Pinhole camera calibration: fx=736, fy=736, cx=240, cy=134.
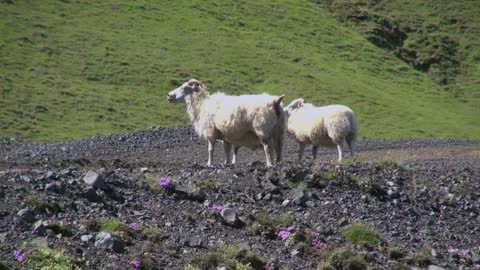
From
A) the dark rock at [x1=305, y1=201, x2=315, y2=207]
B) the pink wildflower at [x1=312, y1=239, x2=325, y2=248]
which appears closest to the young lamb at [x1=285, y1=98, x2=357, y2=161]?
the dark rock at [x1=305, y1=201, x2=315, y2=207]

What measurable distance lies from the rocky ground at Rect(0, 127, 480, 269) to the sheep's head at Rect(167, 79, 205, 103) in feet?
23.5

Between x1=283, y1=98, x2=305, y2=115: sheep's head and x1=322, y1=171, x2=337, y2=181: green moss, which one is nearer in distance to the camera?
x1=322, y1=171, x2=337, y2=181: green moss

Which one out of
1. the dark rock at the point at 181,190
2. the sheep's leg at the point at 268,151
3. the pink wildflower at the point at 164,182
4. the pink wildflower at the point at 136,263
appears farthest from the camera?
the sheep's leg at the point at 268,151

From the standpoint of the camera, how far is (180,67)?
58.3 m

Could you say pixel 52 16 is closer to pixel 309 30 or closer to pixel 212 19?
pixel 212 19

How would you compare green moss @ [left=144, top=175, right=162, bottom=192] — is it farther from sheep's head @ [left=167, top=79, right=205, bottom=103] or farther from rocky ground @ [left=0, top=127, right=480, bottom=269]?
sheep's head @ [left=167, top=79, right=205, bottom=103]

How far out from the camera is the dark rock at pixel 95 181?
14.1 m

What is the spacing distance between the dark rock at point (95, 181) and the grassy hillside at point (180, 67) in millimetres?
27141

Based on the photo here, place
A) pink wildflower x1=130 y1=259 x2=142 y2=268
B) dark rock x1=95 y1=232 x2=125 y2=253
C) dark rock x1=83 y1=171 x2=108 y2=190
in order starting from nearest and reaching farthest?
1. pink wildflower x1=130 y1=259 x2=142 y2=268
2. dark rock x1=95 y1=232 x2=125 y2=253
3. dark rock x1=83 y1=171 x2=108 y2=190

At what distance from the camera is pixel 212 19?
7119 centimetres

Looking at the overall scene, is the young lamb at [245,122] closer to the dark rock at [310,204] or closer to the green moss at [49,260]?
the dark rock at [310,204]

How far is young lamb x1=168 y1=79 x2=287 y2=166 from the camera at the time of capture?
20.3 meters

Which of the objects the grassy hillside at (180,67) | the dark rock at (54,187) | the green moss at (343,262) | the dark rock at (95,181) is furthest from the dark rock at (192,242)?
the grassy hillside at (180,67)

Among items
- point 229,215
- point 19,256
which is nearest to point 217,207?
point 229,215
